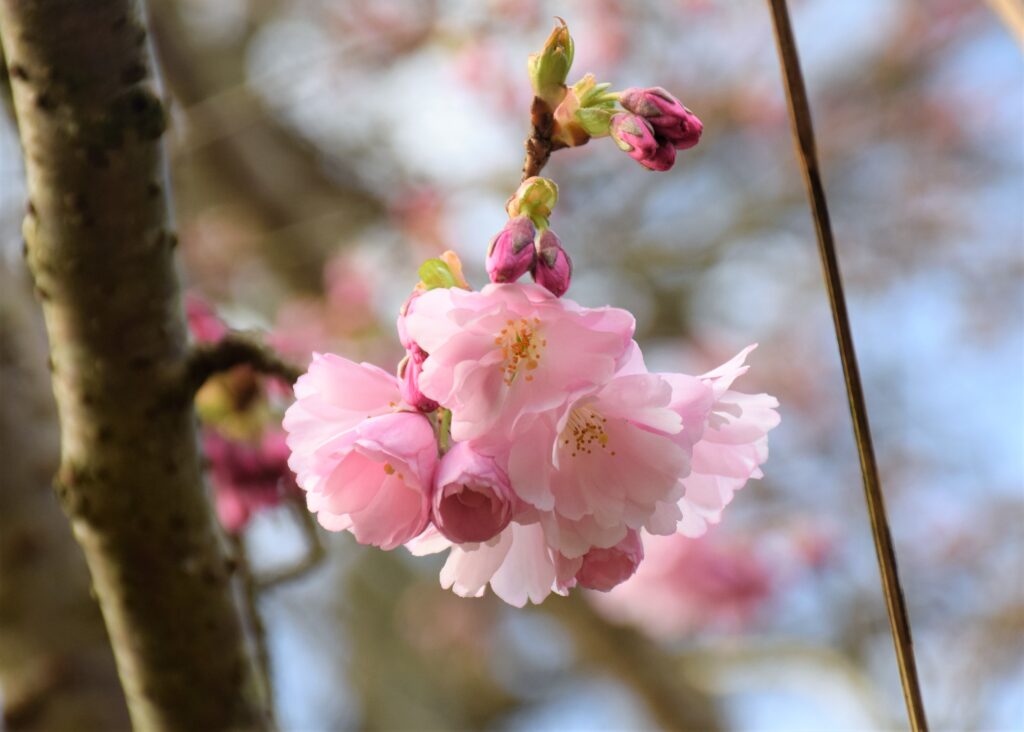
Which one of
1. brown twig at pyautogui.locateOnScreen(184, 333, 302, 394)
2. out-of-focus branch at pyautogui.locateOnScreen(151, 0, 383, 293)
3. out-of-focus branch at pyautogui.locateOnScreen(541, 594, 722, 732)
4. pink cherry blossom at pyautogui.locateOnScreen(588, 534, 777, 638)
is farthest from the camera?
out-of-focus branch at pyautogui.locateOnScreen(151, 0, 383, 293)

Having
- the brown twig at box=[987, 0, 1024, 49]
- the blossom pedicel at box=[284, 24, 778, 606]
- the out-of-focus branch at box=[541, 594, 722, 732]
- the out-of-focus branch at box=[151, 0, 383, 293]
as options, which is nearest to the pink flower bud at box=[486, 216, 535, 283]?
the blossom pedicel at box=[284, 24, 778, 606]

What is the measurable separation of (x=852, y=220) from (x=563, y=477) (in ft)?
12.9

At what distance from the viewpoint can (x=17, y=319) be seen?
4.64 ft

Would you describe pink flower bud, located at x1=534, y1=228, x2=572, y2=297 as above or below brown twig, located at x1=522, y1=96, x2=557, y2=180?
below

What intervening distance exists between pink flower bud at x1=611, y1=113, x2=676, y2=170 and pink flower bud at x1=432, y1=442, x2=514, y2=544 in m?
0.19

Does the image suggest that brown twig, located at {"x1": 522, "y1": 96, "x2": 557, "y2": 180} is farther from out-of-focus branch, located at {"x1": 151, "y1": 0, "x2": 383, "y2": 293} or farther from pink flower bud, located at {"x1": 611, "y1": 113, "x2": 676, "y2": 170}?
out-of-focus branch, located at {"x1": 151, "y1": 0, "x2": 383, "y2": 293}

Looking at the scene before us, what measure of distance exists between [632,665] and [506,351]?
2.35m

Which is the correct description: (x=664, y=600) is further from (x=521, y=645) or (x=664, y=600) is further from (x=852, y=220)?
(x=521, y=645)

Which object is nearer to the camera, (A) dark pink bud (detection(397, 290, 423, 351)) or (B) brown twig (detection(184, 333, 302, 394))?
(A) dark pink bud (detection(397, 290, 423, 351))

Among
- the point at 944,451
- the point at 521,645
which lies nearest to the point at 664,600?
the point at 944,451

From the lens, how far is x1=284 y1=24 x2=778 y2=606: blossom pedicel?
0.53 m

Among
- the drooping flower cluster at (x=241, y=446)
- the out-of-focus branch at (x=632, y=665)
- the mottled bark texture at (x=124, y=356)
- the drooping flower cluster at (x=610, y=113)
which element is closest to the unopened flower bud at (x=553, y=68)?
the drooping flower cluster at (x=610, y=113)

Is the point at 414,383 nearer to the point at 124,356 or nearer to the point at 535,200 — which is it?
the point at 535,200

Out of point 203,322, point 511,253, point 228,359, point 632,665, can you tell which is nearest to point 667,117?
point 511,253
